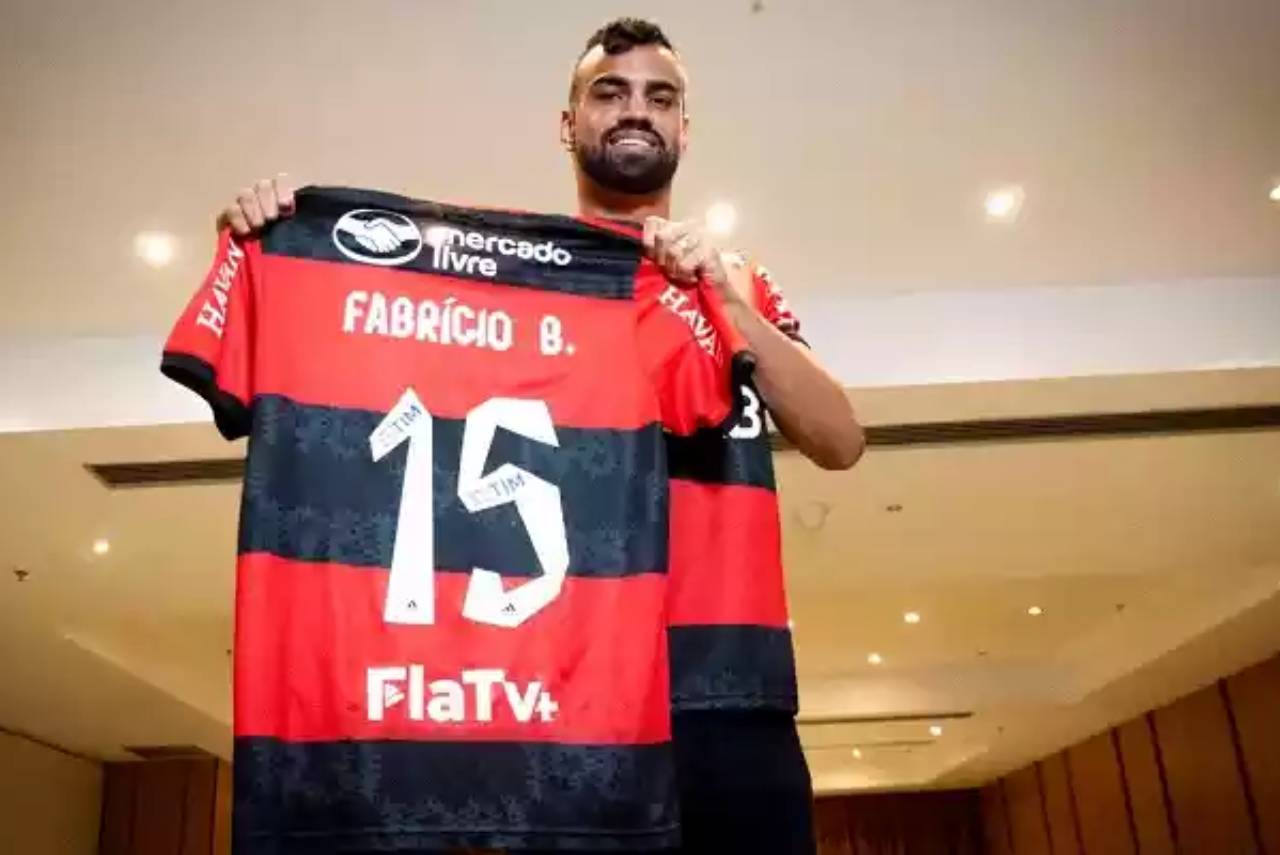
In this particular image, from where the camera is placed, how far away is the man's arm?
4.60 ft

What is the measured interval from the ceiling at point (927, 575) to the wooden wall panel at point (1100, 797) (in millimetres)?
421

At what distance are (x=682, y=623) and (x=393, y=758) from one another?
0.33 m

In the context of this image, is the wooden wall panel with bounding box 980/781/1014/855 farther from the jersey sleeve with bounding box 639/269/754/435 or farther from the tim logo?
the tim logo

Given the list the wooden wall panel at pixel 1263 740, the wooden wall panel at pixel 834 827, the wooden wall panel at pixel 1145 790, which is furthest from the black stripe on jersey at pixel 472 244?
the wooden wall panel at pixel 834 827

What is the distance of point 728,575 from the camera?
1.33 meters

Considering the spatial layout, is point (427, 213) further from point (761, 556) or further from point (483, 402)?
point (761, 556)

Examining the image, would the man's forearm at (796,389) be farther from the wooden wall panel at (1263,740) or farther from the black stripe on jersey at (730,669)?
the wooden wall panel at (1263,740)

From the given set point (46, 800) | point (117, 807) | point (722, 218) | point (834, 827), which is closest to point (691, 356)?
point (722, 218)

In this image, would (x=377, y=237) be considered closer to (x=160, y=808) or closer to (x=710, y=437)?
(x=710, y=437)

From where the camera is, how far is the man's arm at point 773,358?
1.40 m

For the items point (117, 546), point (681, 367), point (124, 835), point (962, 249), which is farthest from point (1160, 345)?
point (124, 835)

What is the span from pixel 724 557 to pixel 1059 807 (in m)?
11.5

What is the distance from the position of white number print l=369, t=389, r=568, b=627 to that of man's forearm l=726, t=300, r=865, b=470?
0.24 meters

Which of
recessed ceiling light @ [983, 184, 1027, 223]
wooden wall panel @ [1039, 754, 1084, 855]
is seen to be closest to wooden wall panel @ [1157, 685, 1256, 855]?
wooden wall panel @ [1039, 754, 1084, 855]
